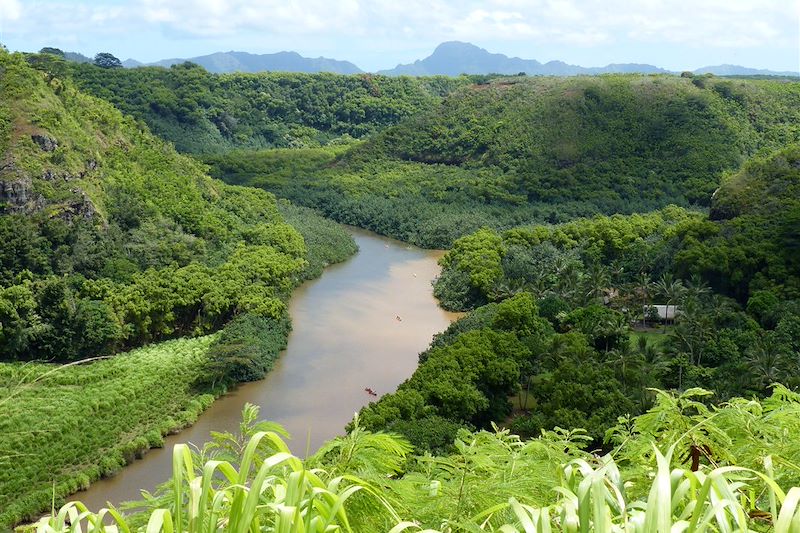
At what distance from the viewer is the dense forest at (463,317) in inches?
147

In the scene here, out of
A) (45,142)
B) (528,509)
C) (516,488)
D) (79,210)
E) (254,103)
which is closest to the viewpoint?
(528,509)

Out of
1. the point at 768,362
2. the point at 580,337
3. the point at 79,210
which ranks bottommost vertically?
the point at 580,337

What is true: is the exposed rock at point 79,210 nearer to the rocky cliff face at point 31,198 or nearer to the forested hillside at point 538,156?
the rocky cliff face at point 31,198

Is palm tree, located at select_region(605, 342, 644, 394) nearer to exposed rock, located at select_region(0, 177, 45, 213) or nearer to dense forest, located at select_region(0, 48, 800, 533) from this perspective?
dense forest, located at select_region(0, 48, 800, 533)

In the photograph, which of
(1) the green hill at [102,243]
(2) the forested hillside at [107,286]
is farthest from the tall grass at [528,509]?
(1) the green hill at [102,243]

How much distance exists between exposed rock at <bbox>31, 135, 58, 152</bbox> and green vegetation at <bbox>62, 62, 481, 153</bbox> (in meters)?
34.0

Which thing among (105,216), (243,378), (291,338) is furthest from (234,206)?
(243,378)

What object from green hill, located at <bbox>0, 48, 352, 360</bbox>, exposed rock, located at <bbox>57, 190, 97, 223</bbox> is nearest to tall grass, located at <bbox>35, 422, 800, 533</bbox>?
green hill, located at <bbox>0, 48, 352, 360</bbox>

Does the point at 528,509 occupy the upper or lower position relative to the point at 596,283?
upper

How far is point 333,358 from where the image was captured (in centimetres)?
2369

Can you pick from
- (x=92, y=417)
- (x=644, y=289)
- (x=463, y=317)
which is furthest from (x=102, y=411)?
(x=644, y=289)

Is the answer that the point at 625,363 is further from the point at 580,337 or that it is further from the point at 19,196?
the point at 19,196

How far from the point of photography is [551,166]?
49.3m

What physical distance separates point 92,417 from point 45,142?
1408 centimetres
